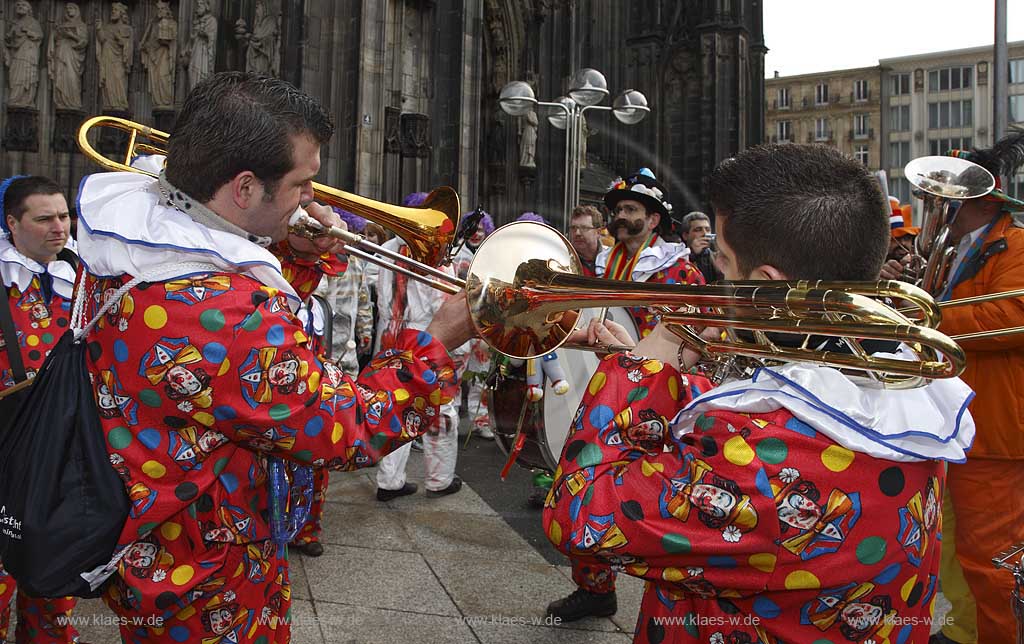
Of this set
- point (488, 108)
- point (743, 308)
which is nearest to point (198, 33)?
point (488, 108)

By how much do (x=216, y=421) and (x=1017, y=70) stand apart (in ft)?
227

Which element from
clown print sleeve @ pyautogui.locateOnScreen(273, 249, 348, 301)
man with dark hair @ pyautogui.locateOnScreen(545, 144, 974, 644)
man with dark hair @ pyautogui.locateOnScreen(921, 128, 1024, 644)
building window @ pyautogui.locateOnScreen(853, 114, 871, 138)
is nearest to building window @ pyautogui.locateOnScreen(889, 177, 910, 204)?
building window @ pyautogui.locateOnScreen(853, 114, 871, 138)

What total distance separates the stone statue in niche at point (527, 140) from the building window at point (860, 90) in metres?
53.4

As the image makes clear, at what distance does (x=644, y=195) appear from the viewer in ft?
16.9

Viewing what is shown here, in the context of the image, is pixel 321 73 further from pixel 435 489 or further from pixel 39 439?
pixel 39 439

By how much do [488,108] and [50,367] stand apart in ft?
61.9

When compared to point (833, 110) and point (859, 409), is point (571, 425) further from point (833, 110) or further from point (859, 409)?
point (833, 110)

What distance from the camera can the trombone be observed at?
50.8 inches

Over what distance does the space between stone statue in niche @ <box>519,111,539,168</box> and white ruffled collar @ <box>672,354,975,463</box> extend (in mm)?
18001

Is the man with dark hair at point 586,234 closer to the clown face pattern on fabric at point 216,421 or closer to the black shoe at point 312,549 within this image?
the black shoe at point 312,549

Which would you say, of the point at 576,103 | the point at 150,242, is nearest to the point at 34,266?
the point at 150,242

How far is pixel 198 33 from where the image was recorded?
12.6 metres

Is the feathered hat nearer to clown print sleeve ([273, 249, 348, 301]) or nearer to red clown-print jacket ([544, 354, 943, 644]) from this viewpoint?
red clown-print jacket ([544, 354, 943, 644])

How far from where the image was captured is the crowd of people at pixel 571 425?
1.33 metres
